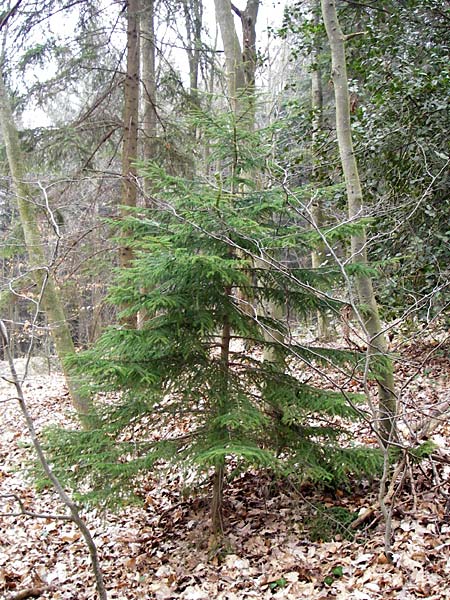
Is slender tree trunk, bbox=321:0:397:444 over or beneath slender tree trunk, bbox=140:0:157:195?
beneath

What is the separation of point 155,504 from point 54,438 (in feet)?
6.22

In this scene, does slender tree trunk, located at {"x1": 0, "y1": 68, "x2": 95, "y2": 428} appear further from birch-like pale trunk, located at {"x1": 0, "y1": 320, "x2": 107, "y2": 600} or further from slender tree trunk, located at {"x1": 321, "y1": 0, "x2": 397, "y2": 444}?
slender tree trunk, located at {"x1": 321, "y1": 0, "x2": 397, "y2": 444}

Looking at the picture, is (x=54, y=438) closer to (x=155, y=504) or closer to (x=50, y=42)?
(x=155, y=504)

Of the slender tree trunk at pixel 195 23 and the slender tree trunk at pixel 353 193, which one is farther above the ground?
the slender tree trunk at pixel 195 23

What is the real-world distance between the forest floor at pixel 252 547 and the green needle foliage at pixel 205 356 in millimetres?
538

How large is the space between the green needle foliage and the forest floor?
21.2 inches

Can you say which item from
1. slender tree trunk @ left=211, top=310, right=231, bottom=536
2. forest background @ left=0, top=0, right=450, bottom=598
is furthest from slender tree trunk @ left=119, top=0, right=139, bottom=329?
slender tree trunk @ left=211, top=310, right=231, bottom=536

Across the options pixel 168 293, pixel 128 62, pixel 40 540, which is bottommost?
pixel 40 540

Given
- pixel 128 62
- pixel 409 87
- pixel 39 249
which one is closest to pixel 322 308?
pixel 409 87

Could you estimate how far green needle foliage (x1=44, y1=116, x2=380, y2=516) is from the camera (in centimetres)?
434

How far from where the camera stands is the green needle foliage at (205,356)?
434 cm

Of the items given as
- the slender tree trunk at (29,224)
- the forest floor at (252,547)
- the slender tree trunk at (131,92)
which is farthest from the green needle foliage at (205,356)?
the slender tree trunk at (131,92)

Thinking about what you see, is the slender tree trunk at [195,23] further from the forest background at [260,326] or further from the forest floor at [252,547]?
the forest floor at [252,547]

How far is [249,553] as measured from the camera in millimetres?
4699
